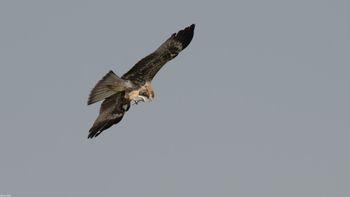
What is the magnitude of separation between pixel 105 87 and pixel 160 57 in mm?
1516

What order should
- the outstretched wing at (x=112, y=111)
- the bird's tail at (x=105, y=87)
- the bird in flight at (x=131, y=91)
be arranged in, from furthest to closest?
the outstretched wing at (x=112, y=111) → the bird in flight at (x=131, y=91) → the bird's tail at (x=105, y=87)

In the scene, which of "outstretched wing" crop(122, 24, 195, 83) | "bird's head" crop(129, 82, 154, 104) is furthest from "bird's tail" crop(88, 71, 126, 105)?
"bird's head" crop(129, 82, 154, 104)

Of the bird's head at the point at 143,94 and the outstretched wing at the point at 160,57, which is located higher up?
the outstretched wing at the point at 160,57

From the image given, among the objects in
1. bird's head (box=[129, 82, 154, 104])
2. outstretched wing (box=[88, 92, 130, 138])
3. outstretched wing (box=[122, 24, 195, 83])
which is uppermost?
outstretched wing (box=[122, 24, 195, 83])

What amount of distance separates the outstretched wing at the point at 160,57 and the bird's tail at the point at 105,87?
0.47m

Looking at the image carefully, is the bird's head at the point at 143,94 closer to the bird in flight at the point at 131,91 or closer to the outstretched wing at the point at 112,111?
the bird in flight at the point at 131,91

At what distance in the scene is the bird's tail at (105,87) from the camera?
9.71 meters

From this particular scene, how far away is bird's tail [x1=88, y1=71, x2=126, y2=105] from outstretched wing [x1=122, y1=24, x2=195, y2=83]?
469 millimetres

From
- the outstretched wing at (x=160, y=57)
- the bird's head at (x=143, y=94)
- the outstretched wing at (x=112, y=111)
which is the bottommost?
the outstretched wing at (x=112, y=111)

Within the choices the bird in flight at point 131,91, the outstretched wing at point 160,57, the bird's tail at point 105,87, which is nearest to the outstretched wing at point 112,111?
the bird in flight at point 131,91

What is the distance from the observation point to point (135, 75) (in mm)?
10633

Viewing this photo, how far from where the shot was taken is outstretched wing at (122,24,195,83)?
10.6m

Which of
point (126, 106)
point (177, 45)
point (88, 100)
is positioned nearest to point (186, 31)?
point (177, 45)

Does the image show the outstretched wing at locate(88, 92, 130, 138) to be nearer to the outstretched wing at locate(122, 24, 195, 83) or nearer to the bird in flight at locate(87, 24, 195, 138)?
the bird in flight at locate(87, 24, 195, 138)
